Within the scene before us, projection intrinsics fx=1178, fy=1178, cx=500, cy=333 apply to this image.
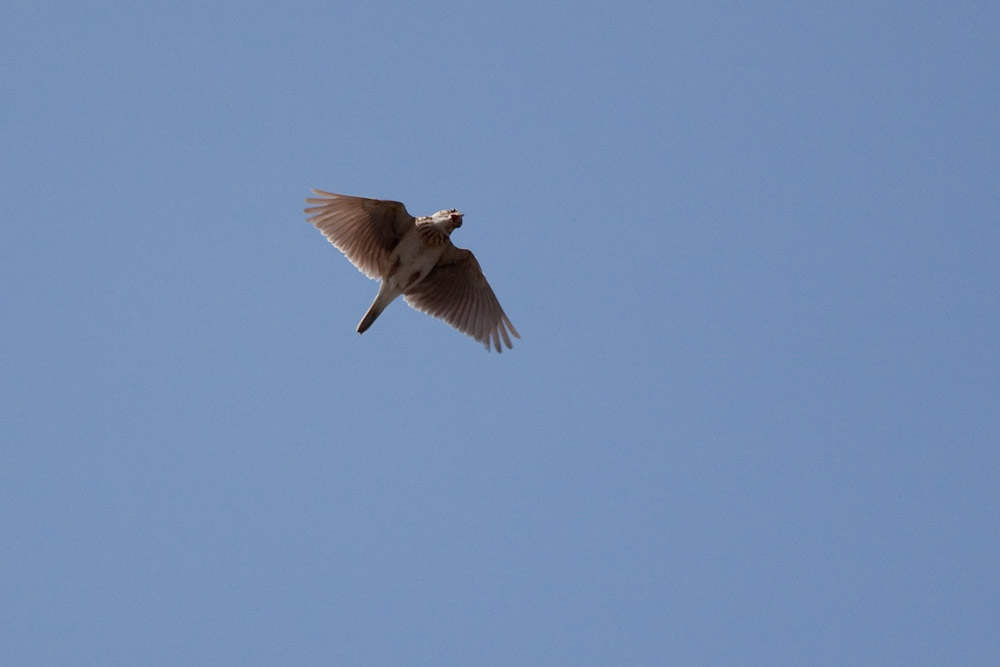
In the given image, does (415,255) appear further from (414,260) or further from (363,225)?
(363,225)

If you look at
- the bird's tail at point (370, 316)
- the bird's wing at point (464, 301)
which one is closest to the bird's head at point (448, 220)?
the bird's wing at point (464, 301)

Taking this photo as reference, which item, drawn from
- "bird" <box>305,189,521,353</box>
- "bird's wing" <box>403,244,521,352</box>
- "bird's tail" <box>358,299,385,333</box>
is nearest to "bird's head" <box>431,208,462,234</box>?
"bird" <box>305,189,521,353</box>

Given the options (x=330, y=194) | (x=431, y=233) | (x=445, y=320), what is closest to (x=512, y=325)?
(x=445, y=320)

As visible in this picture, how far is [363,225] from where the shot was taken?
16.8 metres

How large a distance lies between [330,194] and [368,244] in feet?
3.23

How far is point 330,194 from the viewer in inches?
648

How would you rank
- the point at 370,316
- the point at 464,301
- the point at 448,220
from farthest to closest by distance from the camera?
the point at 464,301 → the point at 370,316 → the point at 448,220

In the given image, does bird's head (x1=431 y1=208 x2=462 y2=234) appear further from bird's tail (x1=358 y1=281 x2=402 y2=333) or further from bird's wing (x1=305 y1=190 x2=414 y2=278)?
bird's tail (x1=358 y1=281 x2=402 y2=333)

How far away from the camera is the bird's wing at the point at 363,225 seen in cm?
1652

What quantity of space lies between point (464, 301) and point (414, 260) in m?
1.38

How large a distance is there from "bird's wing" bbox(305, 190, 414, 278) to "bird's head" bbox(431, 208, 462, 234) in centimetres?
43

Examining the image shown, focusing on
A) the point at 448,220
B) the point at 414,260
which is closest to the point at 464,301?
the point at 414,260

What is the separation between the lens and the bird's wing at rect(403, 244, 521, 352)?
17750 millimetres

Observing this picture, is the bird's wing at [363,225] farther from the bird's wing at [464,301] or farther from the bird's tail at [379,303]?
the bird's wing at [464,301]
